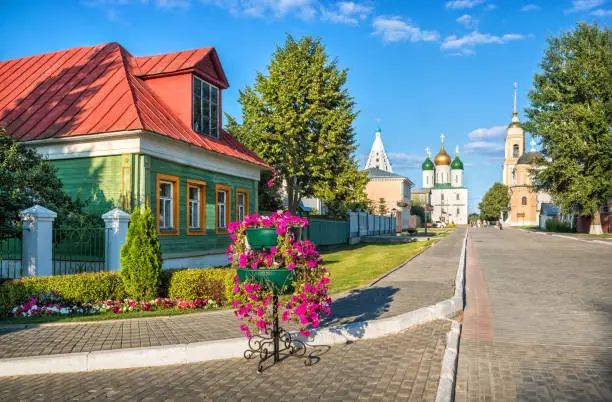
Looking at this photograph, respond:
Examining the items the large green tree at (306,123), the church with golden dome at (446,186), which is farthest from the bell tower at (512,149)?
the large green tree at (306,123)

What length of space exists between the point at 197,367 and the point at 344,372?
1829mm

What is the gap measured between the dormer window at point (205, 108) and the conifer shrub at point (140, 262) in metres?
7.27

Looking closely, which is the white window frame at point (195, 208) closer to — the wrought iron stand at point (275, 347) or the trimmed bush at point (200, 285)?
the trimmed bush at point (200, 285)

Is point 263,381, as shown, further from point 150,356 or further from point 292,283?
point 150,356

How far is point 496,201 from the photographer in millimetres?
121875

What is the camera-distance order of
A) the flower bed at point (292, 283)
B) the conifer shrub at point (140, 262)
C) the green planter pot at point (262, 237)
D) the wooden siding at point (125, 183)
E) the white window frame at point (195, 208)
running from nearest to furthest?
the flower bed at point (292, 283) < the green planter pot at point (262, 237) < the conifer shrub at point (140, 262) < the wooden siding at point (125, 183) < the white window frame at point (195, 208)

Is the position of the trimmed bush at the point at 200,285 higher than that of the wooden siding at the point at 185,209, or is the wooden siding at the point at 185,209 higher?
the wooden siding at the point at 185,209

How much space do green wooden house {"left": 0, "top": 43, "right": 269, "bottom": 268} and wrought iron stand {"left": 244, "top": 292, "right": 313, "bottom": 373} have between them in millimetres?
7832

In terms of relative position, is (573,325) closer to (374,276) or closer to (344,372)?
(344,372)

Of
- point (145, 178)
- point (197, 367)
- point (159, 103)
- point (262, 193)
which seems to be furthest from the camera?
point (262, 193)

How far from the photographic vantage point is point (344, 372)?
5.83m

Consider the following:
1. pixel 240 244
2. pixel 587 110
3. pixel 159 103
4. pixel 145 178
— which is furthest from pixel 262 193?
pixel 587 110

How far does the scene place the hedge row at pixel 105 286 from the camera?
29.2 ft

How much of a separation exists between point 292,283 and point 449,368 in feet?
6.78
